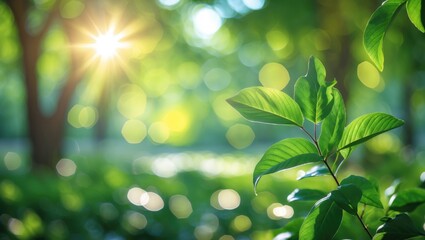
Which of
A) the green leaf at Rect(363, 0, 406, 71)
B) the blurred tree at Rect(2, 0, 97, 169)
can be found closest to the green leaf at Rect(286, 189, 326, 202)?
the green leaf at Rect(363, 0, 406, 71)

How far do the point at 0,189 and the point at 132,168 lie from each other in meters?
6.15

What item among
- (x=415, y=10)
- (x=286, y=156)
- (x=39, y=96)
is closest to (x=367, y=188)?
(x=286, y=156)

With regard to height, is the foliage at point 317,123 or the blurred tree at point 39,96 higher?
the blurred tree at point 39,96

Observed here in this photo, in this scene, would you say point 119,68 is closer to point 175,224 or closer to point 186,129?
point 175,224

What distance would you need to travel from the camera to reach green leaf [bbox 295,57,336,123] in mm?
1134

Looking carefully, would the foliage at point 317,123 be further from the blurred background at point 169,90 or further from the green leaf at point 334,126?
the blurred background at point 169,90

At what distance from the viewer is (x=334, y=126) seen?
1179 mm

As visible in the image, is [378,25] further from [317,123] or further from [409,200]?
[409,200]

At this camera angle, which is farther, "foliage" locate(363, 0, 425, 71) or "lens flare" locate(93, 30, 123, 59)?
"lens flare" locate(93, 30, 123, 59)

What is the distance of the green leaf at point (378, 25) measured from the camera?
1146 millimetres

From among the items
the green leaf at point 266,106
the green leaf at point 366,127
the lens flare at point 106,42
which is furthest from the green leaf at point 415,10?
the lens flare at point 106,42

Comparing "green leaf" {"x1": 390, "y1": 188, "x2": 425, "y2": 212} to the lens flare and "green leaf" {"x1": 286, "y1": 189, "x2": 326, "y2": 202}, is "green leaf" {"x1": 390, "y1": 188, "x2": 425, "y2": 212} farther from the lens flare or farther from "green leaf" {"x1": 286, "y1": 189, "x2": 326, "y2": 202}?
the lens flare

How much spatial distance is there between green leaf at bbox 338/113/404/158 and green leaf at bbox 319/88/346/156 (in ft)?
0.07

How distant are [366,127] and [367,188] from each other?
0.50 ft
